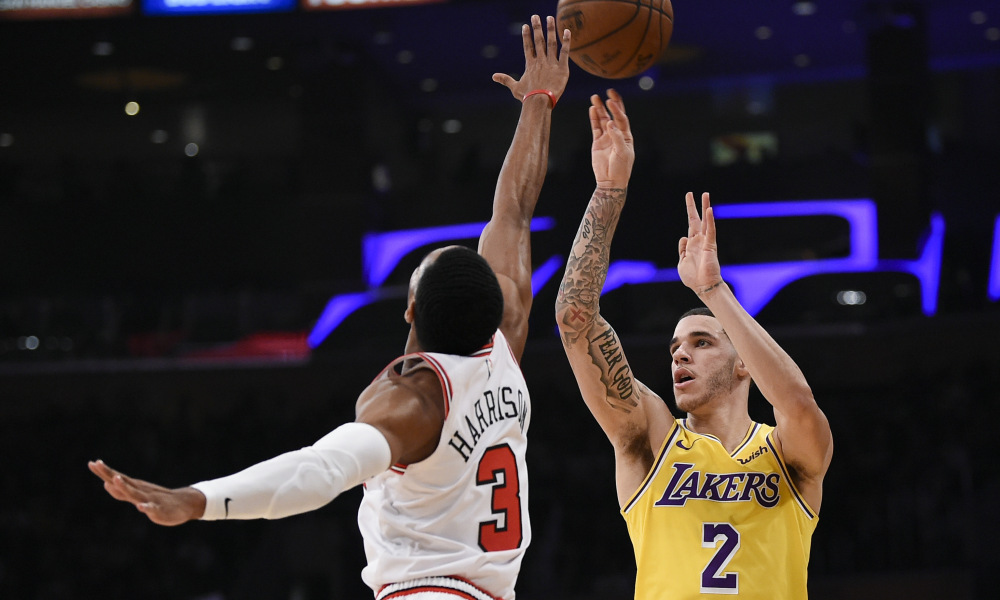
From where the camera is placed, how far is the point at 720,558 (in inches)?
139

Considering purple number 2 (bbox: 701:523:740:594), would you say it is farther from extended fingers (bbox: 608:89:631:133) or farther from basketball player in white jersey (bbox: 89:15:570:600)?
extended fingers (bbox: 608:89:631:133)

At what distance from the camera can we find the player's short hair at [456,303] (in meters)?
2.57

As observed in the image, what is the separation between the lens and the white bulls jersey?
8.30 ft

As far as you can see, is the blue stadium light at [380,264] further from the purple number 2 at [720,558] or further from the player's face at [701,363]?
the purple number 2 at [720,558]

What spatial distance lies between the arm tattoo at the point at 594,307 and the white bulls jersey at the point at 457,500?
3.53 ft

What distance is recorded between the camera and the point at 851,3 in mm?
11805

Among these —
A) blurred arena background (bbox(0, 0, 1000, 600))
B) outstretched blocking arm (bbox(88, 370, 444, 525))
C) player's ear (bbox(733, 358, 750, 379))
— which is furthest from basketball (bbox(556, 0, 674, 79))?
blurred arena background (bbox(0, 0, 1000, 600))

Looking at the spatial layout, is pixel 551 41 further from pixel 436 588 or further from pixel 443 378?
pixel 436 588

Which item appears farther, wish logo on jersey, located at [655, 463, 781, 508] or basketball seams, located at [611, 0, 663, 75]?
basketball seams, located at [611, 0, 663, 75]

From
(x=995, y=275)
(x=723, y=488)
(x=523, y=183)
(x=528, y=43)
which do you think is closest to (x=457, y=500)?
(x=523, y=183)

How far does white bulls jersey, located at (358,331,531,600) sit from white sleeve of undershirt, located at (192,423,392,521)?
25 centimetres

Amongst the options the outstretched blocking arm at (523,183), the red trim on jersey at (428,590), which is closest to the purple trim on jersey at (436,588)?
the red trim on jersey at (428,590)

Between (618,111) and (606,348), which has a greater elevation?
(618,111)

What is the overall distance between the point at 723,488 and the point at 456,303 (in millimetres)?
1517
